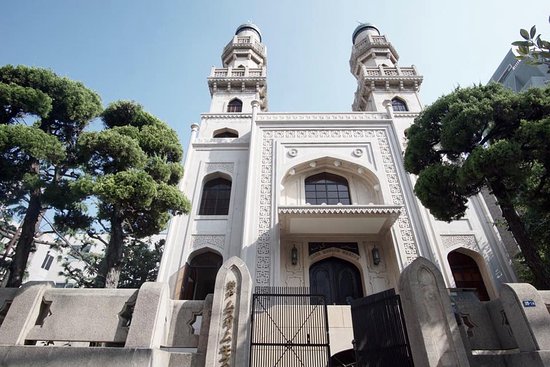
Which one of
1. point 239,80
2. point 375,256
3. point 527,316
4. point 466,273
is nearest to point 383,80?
point 239,80

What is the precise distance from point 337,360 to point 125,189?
6502mm

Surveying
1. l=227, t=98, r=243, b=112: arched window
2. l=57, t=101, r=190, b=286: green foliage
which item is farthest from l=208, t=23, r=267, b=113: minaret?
l=57, t=101, r=190, b=286: green foliage

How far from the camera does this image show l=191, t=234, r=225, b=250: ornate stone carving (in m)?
10.6

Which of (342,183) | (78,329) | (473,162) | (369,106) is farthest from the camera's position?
(369,106)

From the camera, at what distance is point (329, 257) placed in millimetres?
10711

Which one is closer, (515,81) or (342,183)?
(342,183)

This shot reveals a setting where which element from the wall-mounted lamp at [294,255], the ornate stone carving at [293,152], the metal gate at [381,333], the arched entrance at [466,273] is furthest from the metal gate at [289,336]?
the ornate stone carving at [293,152]

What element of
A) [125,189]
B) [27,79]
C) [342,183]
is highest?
[342,183]

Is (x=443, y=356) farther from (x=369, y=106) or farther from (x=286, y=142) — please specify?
(x=369, y=106)

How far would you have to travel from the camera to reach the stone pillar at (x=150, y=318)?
13.4 ft

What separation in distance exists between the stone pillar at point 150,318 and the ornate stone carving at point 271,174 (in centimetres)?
508

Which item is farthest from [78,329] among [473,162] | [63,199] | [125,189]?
[473,162]

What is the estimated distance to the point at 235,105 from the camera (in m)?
16.5

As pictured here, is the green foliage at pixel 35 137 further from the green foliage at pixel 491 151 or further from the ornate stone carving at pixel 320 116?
the green foliage at pixel 491 151
